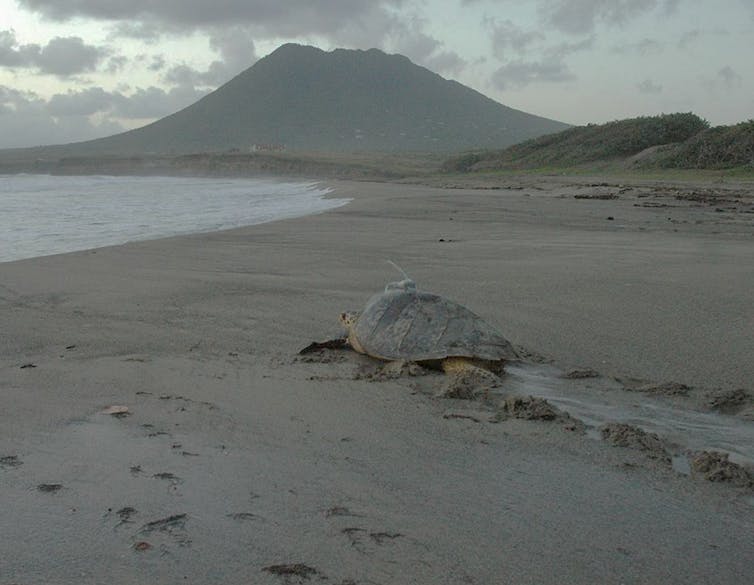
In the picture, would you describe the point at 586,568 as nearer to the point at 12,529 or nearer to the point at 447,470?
the point at 447,470

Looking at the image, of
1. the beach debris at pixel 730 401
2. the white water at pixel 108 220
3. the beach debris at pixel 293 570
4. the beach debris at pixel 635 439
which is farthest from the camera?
the white water at pixel 108 220

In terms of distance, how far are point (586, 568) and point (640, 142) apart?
103 ft

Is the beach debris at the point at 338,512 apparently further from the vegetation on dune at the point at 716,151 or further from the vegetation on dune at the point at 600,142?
the vegetation on dune at the point at 600,142

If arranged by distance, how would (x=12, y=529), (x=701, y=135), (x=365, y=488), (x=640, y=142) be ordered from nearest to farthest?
(x=12, y=529) → (x=365, y=488) → (x=701, y=135) → (x=640, y=142)

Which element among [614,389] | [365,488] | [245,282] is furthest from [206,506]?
[245,282]

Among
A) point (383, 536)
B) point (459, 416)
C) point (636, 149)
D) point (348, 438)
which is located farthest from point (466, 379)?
point (636, 149)

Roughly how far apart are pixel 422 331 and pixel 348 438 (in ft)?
4.54

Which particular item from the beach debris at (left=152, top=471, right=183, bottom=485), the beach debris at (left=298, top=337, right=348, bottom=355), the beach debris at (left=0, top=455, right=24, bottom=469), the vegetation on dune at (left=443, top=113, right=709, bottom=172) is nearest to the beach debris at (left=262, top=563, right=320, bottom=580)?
the beach debris at (left=152, top=471, right=183, bottom=485)

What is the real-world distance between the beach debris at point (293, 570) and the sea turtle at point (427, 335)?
2027 millimetres

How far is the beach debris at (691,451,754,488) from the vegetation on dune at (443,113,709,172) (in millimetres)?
29579

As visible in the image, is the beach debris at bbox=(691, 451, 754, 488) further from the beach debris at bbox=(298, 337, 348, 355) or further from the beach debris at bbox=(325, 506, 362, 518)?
the beach debris at bbox=(298, 337, 348, 355)

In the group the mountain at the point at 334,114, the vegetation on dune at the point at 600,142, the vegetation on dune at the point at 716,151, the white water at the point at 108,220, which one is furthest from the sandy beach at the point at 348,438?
the mountain at the point at 334,114

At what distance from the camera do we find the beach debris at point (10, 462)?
8.85 feet

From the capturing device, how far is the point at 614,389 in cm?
376
